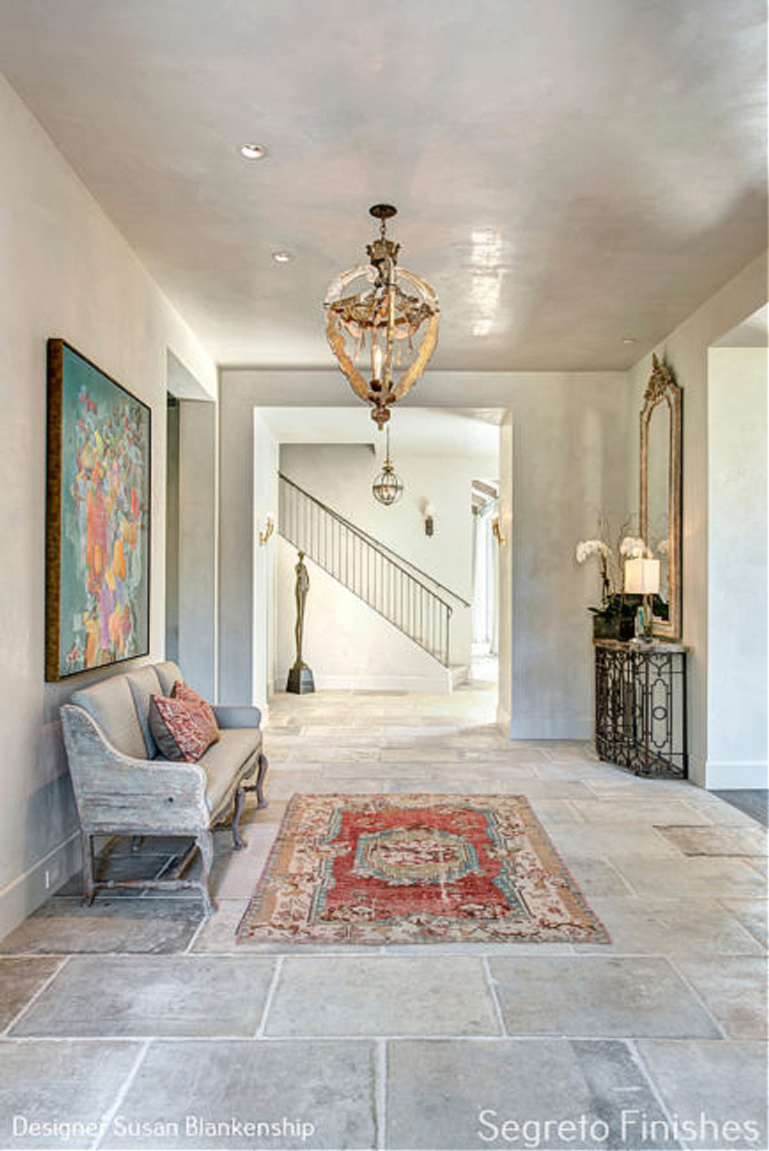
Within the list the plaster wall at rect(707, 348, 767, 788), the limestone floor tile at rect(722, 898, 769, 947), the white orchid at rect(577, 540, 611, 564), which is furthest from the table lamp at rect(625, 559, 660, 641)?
the limestone floor tile at rect(722, 898, 769, 947)

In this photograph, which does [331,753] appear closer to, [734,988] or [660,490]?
[660,490]

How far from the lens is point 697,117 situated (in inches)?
134

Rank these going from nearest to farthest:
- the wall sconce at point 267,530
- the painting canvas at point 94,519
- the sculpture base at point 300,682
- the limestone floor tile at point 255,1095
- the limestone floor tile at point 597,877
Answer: the limestone floor tile at point 255,1095 → the painting canvas at point 94,519 → the limestone floor tile at point 597,877 → the wall sconce at point 267,530 → the sculpture base at point 300,682

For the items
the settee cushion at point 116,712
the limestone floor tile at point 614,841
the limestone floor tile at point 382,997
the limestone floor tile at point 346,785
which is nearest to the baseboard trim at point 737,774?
the limestone floor tile at point 614,841

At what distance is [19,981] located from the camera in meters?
2.88

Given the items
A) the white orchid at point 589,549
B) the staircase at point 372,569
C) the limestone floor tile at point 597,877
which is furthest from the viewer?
the staircase at point 372,569

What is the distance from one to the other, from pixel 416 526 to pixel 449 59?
9.24 m

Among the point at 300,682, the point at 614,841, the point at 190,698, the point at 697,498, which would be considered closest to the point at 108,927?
the point at 190,698

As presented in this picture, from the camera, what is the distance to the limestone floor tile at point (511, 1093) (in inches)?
81.0

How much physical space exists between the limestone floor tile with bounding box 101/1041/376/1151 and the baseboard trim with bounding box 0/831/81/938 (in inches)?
44.8

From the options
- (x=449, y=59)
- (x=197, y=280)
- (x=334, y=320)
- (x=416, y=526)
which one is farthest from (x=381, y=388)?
(x=416, y=526)

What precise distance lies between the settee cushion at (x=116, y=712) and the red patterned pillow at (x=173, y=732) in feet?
0.32

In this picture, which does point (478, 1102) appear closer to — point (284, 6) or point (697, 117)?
point (284, 6)

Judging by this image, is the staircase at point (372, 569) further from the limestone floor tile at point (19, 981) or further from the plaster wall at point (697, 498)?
the limestone floor tile at point (19, 981)
